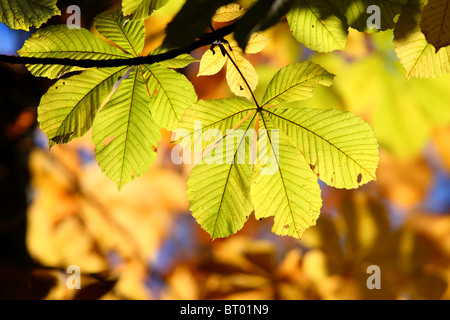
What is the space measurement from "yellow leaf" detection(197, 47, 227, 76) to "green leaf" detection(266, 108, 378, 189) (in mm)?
96

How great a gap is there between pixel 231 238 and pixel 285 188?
141 cm

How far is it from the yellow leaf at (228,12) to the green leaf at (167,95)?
0.08 metres

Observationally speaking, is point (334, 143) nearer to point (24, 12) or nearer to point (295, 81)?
point (295, 81)

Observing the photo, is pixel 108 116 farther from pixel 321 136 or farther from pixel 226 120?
pixel 321 136

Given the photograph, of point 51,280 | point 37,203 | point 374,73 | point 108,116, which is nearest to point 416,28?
point 108,116

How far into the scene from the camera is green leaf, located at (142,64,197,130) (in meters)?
0.38

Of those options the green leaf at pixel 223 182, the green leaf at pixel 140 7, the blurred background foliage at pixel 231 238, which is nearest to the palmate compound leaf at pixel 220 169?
the green leaf at pixel 223 182

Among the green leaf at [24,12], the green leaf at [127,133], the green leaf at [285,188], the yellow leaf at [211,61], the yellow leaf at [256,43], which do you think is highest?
the green leaf at [24,12]

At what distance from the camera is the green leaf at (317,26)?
0.35 m

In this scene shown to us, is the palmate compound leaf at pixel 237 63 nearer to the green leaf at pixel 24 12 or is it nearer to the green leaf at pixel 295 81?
the green leaf at pixel 295 81

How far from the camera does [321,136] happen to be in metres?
0.39

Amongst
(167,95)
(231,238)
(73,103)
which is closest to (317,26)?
(167,95)

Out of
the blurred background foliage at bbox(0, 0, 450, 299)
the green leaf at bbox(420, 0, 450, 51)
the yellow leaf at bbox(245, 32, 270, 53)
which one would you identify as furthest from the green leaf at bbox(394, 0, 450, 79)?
the blurred background foliage at bbox(0, 0, 450, 299)

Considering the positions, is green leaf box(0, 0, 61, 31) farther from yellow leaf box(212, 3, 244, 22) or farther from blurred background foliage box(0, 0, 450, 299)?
blurred background foliage box(0, 0, 450, 299)
